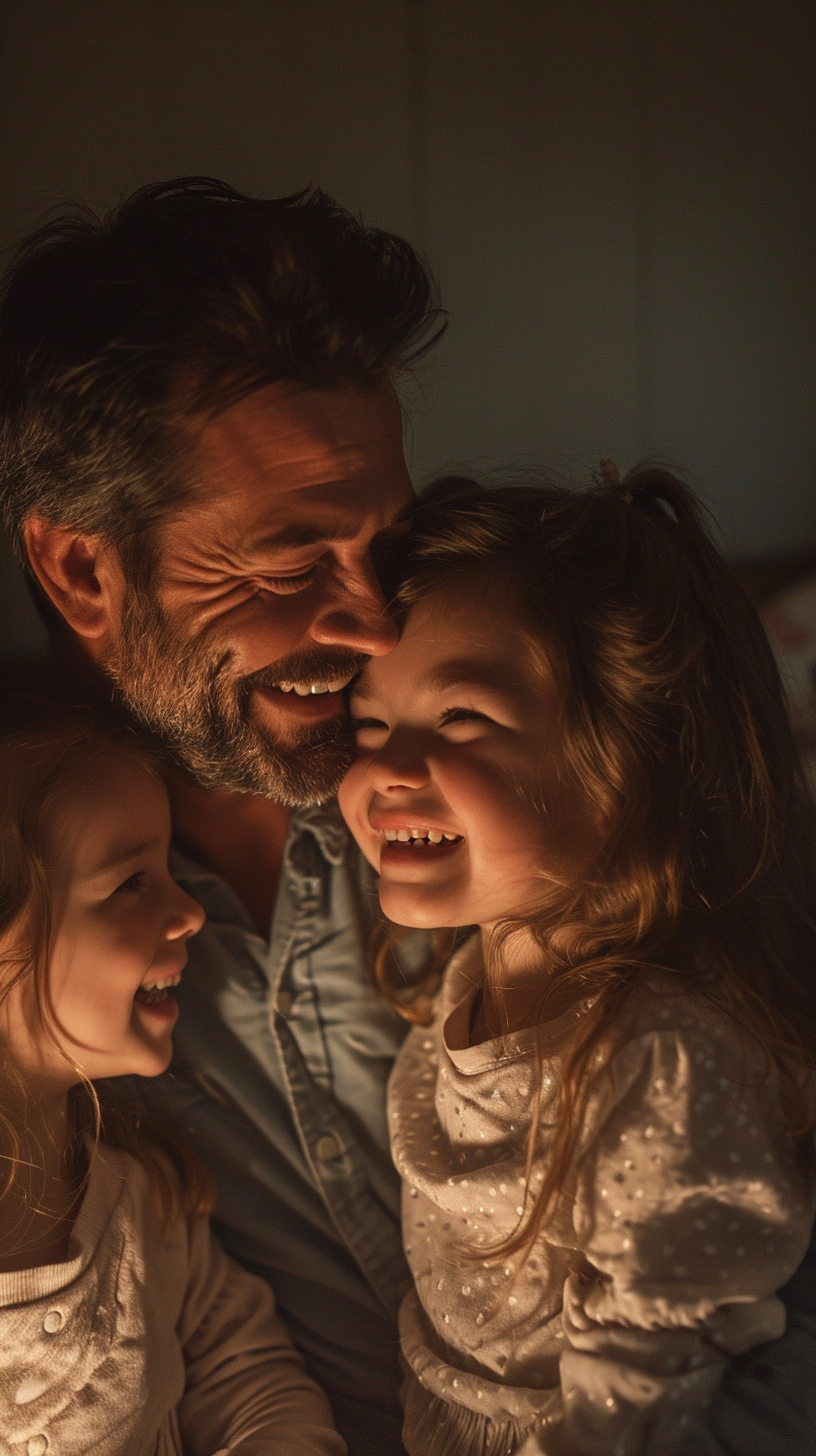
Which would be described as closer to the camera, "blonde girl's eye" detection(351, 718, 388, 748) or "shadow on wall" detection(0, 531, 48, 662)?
"blonde girl's eye" detection(351, 718, 388, 748)

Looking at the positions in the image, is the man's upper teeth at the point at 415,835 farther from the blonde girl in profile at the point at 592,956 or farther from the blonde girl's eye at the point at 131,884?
the blonde girl's eye at the point at 131,884

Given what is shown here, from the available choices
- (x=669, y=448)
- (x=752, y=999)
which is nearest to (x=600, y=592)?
(x=752, y=999)

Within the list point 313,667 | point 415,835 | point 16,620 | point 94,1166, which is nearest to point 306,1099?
point 94,1166

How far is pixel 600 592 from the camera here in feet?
3.19

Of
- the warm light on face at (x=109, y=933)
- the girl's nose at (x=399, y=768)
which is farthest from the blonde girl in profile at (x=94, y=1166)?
the girl's nose at (x=399, y=768)

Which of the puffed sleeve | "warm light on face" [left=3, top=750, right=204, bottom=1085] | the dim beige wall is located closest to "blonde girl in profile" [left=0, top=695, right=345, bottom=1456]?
"warm light on face" [left=3, top=750, right=204, bottom=1085]

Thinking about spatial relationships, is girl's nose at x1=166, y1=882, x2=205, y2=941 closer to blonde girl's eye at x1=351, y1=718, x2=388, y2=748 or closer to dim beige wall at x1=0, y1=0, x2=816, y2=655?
blonde girl's eye at x1=351, y1=718, x2=388, y2=748

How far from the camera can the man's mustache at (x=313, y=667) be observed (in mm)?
997

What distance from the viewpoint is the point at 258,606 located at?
39.6 inches

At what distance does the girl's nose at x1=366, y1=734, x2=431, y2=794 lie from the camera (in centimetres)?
94

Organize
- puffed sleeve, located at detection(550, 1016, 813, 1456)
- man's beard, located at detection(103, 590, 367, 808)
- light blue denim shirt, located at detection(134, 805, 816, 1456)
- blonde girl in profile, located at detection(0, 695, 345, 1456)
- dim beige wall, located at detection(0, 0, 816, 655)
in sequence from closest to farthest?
puffed sleeve, located at detection(550, 1016, 813, 1456) < blonde girl in profile, located at detection(0, 695, 345, 1456) < man's beard, located at detection(103, 590, 367, 808) < light blue denim shirt, located at detection(134, 805, 816, 1456) < dim beige wall, located at detection(0, 0, 816, 655)

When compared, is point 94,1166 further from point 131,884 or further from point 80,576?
point 80,576

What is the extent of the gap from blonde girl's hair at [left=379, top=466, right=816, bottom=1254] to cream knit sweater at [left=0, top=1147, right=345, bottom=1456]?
12.6 inches

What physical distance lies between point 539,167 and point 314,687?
3.17 ft
